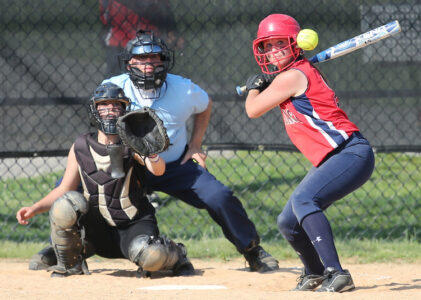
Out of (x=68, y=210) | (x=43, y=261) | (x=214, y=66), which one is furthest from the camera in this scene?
(x=214, y=66)

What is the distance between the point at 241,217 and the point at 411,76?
1879 mm

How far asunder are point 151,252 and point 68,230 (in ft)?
1.70

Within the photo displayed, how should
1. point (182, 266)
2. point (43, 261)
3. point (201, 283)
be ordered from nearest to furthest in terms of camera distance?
point (201, 283)
point (182, 266)
point (43, 261)

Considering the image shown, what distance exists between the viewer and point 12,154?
20.0ft

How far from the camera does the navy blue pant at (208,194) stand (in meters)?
5.08

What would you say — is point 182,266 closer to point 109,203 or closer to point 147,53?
point 109,203

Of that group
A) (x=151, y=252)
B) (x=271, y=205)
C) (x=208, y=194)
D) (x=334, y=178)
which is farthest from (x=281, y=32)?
(x=271, y=205)

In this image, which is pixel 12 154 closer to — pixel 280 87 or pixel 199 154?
pixel 199 154

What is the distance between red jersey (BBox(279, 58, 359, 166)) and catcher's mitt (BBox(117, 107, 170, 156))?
29.6 inches

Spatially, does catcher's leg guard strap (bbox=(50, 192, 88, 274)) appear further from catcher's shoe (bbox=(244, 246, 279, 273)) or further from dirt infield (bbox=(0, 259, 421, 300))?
catcher's shoe (bbox=(244, 246, 279, 273))

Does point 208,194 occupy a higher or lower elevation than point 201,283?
higher

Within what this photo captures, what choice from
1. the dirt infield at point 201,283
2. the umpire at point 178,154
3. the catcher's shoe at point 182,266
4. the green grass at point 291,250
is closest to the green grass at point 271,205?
the green grass at point 291,250

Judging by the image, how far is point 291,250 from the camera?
6.09 m

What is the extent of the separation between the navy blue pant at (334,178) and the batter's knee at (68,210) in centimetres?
126
